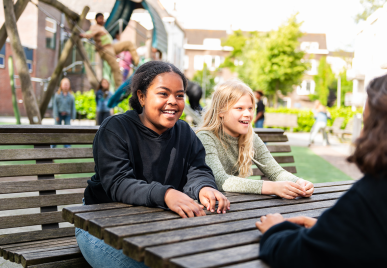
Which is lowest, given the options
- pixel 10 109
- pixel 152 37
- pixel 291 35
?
pixel 10 109

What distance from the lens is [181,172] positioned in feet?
7.85

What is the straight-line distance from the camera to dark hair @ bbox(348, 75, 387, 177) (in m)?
1.09

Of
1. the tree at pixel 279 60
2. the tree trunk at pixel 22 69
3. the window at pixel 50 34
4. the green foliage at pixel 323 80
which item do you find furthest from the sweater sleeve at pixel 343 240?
the green foliage at pixel 323 80

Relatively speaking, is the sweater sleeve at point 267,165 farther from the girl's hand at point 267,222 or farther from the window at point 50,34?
the window at point 50,34

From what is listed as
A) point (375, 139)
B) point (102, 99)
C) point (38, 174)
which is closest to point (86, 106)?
point (102, 99)

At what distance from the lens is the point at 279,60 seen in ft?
115

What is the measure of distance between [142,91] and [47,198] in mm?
968

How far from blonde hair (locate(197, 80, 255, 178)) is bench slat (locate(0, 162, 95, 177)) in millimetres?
900

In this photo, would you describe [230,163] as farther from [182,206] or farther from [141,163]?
[182,206]

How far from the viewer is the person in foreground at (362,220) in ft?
3.51

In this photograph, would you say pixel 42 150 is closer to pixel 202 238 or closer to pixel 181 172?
pixel 181 172

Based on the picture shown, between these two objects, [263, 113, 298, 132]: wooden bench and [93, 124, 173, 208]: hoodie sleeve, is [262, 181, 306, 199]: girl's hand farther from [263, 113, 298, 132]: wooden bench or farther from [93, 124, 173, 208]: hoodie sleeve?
[263, 113, 298, 132]: wooden bench

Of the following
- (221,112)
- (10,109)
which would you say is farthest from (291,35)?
(221,112)

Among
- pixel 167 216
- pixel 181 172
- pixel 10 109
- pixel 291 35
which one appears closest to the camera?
pixel 167 216
